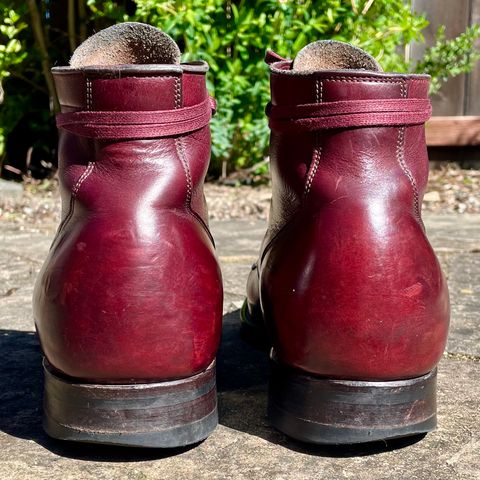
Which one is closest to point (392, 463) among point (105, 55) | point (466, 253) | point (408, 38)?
point (105, 55)

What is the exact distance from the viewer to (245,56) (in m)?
4.05

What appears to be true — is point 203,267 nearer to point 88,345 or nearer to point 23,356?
point 88,345

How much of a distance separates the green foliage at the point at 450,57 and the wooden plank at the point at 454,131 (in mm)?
342

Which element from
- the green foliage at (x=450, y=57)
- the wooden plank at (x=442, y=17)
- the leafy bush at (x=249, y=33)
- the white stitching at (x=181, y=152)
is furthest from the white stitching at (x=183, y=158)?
the wooden plank at (x=442, y=17)

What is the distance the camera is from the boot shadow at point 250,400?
124 centimetres

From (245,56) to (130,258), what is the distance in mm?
3045

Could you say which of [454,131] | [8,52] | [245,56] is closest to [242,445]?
[245,56]

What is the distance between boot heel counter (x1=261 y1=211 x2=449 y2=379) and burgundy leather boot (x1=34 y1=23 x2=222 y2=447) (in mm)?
159

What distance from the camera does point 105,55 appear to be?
4.45 feet

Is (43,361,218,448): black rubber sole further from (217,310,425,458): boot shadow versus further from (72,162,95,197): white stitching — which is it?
(72,162,95,197): white stitching

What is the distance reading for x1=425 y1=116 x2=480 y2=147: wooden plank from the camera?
16.6 feet

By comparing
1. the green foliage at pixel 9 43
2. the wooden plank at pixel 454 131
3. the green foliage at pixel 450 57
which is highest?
the green foliage at pixel 9 43

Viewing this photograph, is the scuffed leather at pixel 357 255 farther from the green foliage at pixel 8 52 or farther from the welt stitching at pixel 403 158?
the green foliage at pixel 8 52

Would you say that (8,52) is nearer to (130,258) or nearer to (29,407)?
(29,407)
